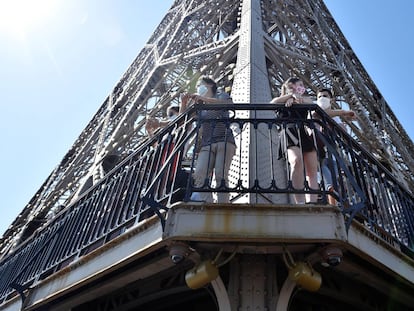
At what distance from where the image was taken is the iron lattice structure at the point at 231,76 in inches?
339

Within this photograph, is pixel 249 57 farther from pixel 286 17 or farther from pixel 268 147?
pixel 286 17

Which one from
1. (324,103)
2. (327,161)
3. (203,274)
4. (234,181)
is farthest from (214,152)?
(324,103)

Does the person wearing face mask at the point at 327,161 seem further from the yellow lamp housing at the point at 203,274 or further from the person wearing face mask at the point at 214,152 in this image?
the yellow lamp housing at the point at 203,274

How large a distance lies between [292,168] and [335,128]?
0.69m

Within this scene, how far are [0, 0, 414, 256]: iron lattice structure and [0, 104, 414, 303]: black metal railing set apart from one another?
1.56 metres

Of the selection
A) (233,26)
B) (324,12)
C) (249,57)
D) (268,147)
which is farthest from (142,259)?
(324,12)

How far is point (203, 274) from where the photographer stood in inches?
119

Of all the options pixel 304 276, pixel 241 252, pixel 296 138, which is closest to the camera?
pixel 304 276

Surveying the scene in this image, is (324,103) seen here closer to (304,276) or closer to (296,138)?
(296,138)

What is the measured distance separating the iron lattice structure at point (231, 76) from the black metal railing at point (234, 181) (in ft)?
5.12

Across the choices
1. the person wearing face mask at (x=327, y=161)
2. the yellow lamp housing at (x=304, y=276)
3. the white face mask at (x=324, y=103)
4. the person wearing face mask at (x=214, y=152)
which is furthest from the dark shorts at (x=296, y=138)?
the yellow lamp housing at (x=304, y=276)

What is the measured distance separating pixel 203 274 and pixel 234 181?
5.04 ft

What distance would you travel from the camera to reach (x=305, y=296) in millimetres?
4008

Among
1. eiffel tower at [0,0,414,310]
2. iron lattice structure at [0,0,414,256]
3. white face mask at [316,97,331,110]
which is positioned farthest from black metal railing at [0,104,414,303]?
iron lattice structure at [0,0,414,256]
